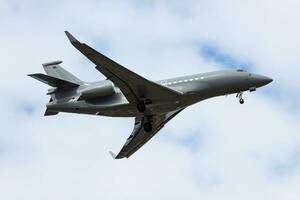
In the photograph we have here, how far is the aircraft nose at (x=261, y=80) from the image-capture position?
52781 mm

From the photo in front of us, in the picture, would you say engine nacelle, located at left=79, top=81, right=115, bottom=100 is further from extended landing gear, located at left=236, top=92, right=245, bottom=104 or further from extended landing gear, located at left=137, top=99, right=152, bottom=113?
extended landing gear, located at left=236, top=92, right=245, bottom=104

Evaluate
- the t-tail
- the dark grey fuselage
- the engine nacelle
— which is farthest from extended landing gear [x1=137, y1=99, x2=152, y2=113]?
the t-tail

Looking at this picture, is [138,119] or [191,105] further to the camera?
[138,119]

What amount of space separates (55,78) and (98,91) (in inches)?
125

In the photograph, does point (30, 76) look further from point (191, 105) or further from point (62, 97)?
point (191, 105)

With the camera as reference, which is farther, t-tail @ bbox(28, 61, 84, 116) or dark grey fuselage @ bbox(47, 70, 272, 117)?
dark grey fuselage @ bbox(47, 70, 272, 117)

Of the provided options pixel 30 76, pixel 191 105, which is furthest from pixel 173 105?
pixel 30 76

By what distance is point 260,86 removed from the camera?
2089 inches

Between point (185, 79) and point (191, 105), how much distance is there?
7.35 feet

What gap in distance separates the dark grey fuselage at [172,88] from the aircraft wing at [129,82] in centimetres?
70

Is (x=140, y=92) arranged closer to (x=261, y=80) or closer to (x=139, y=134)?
(x=139, y=134)

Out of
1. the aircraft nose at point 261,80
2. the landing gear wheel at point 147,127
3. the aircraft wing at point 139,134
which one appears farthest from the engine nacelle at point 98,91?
the aircraft nose at point 261,80

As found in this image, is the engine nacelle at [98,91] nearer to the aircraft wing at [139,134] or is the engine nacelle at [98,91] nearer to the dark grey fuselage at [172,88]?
the dark grey fuselage at [172,88]

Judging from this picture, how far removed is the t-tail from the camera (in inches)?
2041
